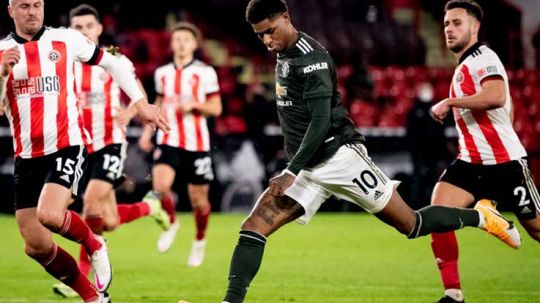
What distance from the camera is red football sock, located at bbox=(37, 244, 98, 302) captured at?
709cm

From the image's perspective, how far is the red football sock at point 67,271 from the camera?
7.09 meters

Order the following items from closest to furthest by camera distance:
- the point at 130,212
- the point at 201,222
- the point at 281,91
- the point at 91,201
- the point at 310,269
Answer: the point at 281,91
the point at 91,201
the point at 310,269
the point at 130,212
the point at 201,222

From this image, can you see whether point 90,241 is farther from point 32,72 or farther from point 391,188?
point 391,188

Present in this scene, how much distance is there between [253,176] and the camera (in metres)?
17.7

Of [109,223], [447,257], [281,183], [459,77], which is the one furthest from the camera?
[109,223]

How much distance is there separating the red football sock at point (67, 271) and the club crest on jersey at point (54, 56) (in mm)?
1302

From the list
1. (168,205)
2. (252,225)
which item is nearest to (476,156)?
(252,225)

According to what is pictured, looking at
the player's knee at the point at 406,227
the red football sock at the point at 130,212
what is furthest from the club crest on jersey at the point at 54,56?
the red football sock at the point at 130,212

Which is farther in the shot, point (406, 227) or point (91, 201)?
point (91, 201)

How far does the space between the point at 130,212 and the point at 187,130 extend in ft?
4.06

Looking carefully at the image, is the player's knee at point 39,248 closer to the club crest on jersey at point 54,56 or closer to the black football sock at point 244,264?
the club crest on jersey at point 54,56

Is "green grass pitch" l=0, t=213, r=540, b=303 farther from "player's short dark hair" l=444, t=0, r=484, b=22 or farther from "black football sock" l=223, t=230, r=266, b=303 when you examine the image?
"player's short dark hair" l=444, t=0, r=484, b=22

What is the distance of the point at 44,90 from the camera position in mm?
7133

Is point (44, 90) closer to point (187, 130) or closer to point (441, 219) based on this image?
point (441, 219)
